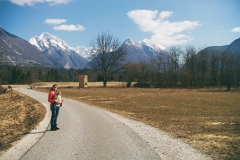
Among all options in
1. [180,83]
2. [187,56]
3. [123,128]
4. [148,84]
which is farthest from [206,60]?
[123,128]

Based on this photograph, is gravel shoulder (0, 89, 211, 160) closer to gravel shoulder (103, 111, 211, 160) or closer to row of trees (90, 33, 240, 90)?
gravel shoulder (103, 111, 211, 160)

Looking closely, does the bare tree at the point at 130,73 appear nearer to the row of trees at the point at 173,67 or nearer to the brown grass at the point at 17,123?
the row of trees at the point at 173,67

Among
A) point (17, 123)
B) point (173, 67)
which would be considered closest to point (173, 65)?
point (173, 67)

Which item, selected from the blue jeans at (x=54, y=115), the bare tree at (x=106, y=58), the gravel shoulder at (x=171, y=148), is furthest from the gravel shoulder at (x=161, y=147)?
the bare tree at (x=106, y=58)

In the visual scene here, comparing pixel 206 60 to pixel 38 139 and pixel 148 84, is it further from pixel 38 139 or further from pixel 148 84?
pixel 38 139

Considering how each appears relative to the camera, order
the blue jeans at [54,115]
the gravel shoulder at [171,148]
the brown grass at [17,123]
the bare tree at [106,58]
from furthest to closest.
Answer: the bare tree at [106,58] < the blue jeans at [54,115] < the brown grass at [17,123] < the gravel shoulder at [171,148]

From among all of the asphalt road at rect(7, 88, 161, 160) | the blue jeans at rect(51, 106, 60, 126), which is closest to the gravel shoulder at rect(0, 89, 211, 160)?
the asphalt road at rect(7, 88, 161, 160)

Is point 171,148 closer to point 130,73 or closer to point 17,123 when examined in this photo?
point 17,123

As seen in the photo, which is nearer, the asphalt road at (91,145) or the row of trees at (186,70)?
the asphalt road at (91,145)

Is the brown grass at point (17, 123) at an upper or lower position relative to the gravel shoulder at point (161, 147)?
lower

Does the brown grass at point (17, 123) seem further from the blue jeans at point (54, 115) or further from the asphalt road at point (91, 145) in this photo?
the blue jeans at point (54, 115)

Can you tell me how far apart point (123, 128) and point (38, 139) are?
13.7 feet

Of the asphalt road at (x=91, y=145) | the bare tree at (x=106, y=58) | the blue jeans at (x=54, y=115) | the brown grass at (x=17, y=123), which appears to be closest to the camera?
the asphalt road at (x=91, y=145)

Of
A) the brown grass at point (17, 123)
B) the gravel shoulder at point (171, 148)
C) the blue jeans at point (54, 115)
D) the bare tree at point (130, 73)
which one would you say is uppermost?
the bare tree at point (130, 73)
